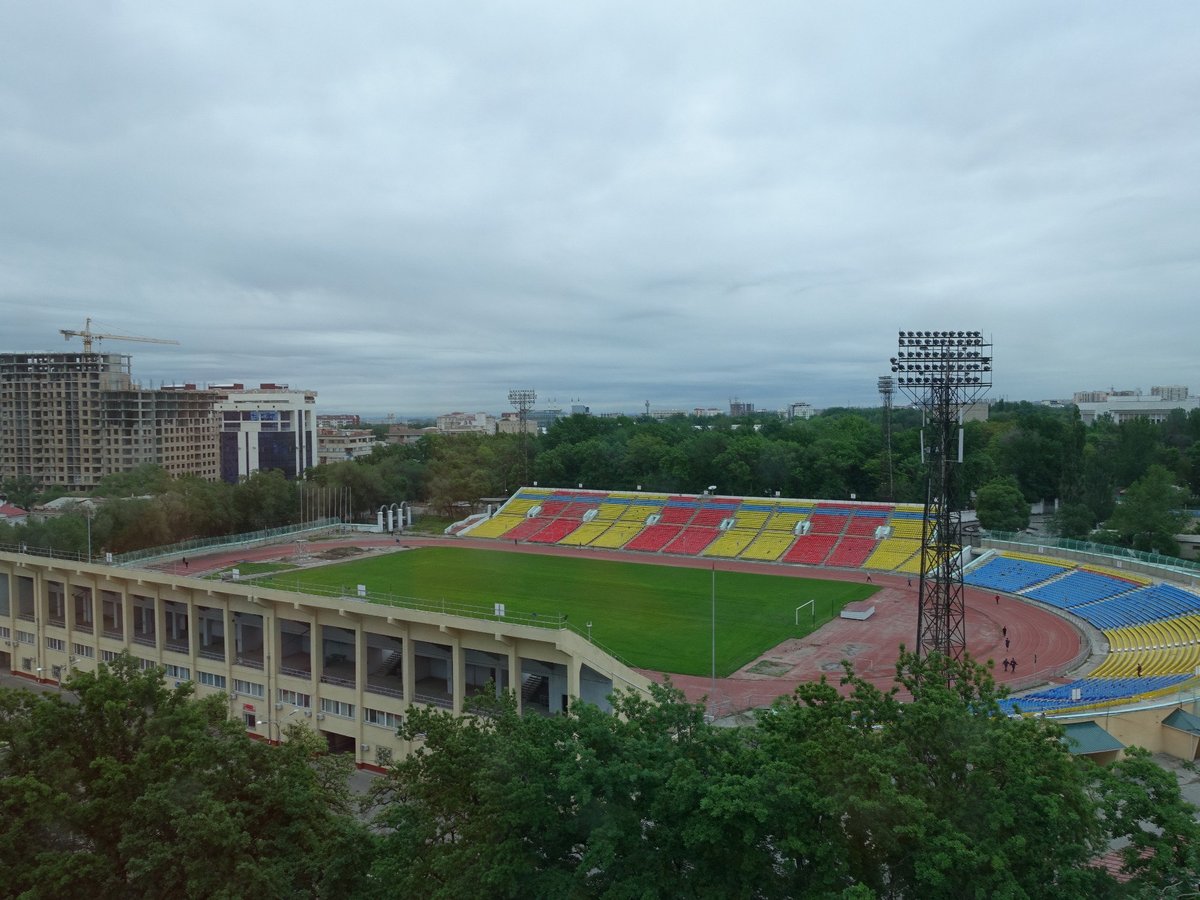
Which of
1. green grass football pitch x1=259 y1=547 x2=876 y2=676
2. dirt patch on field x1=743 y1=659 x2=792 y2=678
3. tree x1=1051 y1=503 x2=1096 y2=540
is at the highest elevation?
tree x1=1051 y1=503 x2=1096 y2=540

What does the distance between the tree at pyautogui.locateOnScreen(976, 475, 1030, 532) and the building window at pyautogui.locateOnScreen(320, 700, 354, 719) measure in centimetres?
4623

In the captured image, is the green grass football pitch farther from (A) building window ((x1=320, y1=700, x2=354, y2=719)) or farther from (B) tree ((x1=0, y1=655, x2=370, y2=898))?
(B) tree ((x1=0, y1=655, x2=370, y2=898))

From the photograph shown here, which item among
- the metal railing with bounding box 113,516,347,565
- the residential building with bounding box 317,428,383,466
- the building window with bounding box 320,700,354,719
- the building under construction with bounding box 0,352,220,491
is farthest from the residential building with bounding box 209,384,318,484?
the building window with bounding box 320,700,354,719

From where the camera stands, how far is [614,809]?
36.4ft

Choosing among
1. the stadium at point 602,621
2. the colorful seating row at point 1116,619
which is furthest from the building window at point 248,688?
the colorful seating row at point 1116,619

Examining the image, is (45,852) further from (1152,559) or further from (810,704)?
(1152,559)

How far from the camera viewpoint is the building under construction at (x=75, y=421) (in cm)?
9800

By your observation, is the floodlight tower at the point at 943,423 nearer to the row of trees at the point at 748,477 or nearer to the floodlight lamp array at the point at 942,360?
the floodlight lamp array at the point at 942,360

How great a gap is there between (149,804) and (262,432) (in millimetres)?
101137

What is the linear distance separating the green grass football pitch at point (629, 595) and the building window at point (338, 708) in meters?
5.56

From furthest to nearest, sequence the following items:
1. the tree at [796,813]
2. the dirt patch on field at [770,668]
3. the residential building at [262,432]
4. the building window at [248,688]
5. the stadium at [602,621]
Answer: the residential building at [262,432] < the dirt patch on field at [770,668] < the building window at [248,688] < the stadium at [602,621] < the tree at [796,813]

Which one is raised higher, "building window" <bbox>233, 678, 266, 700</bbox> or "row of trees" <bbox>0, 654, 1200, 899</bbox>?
"row of trees" <bbox>0, 654, 1200, 899</bbox>

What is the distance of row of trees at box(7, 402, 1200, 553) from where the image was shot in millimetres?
51841

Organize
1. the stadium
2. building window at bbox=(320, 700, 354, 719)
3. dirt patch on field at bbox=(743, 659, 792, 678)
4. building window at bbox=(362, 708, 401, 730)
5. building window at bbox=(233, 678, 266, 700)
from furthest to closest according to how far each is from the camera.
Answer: dirt patch on field at bbox=(743, 659, 792, 678) < building window at bbox=(233, 678, 266, 700) < building window at bbox=(320, 700, 354, 719) < building window at bbox=(362, 708, 401, 730) < the stadium
